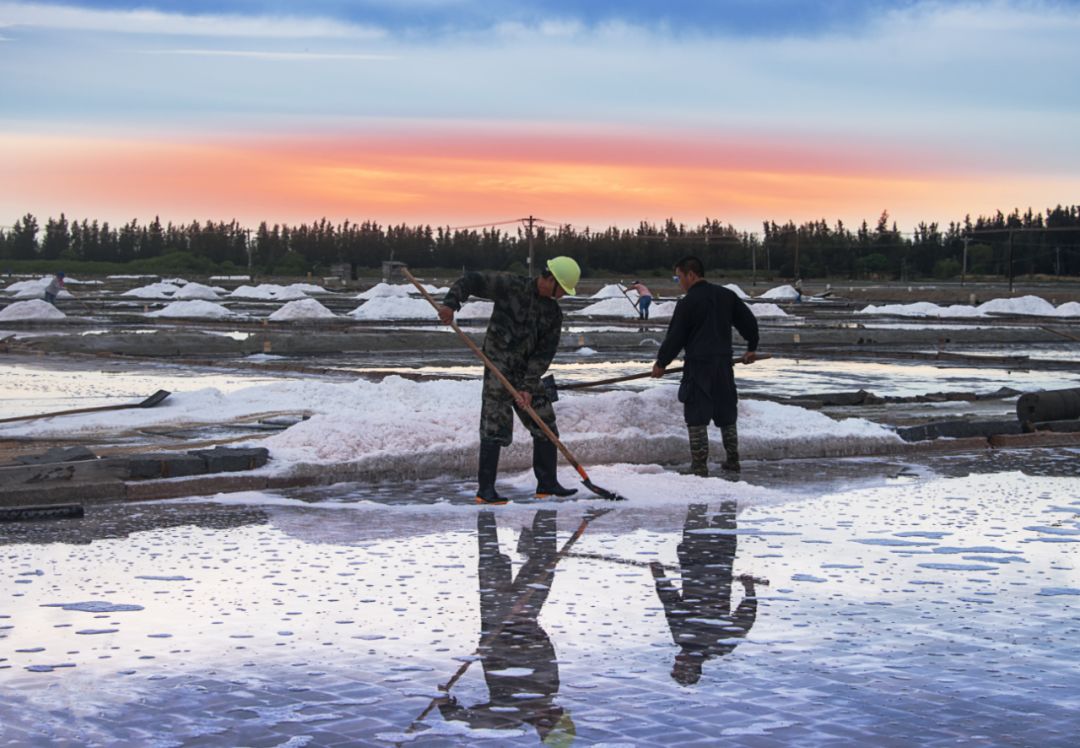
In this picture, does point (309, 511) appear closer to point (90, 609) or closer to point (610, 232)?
point (90, 609)

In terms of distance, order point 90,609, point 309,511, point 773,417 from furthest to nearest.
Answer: point 773,417, point 309,511, point 90,609

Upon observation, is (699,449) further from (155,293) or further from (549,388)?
(155,293)

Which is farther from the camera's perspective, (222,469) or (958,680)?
(222,469)

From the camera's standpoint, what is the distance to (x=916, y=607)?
6.11 m

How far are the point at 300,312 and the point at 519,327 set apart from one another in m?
32.8

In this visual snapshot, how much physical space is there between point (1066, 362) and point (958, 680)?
2228 cm

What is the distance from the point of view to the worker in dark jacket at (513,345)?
888 cm

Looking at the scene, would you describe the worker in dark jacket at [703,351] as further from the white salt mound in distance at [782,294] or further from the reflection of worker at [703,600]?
the white salt mound in distance at [782,294]

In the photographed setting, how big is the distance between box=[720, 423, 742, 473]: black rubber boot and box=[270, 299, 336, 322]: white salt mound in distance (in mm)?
30918

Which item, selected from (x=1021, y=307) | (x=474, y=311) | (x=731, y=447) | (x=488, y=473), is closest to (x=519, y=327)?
(x=488, y=473)

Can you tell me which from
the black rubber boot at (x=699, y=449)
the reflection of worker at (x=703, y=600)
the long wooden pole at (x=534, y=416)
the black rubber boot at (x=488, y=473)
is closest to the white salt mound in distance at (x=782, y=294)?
the black rubber boot at (x=699, y=449)

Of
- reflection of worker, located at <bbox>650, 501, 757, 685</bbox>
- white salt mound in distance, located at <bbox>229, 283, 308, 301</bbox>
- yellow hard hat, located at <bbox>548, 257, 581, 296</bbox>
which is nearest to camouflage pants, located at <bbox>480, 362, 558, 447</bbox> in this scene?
yellow hard hat, located at <bbox>548, 257, 581, 296</bbox>

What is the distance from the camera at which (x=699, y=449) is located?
10094 mm

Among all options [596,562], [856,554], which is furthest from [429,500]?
[856,554]
